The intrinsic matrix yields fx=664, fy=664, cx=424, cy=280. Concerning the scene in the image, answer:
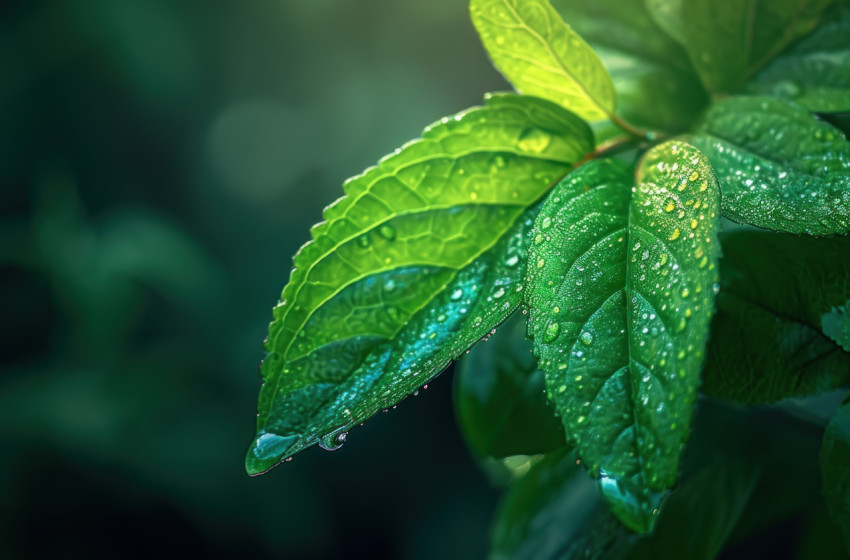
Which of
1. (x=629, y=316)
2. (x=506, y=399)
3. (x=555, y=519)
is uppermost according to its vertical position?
(x=629, y=316)

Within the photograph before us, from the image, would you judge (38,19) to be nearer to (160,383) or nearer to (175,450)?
(160,383)

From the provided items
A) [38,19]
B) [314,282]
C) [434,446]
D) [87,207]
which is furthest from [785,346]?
[38,19]

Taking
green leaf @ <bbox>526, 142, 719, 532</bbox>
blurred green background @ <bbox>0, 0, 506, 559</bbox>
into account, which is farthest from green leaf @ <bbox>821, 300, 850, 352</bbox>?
blurred green background @ <bbox>0, 0, 506, 559</bbox>

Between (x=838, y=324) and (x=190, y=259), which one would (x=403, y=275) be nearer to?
(x=838, y=324)

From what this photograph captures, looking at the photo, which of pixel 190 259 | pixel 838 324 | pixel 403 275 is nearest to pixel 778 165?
pixel 838 324

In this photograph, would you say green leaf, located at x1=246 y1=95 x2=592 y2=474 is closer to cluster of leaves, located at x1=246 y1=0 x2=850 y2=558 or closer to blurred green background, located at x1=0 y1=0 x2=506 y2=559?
cluster of leaves, located at x1=246 y1=0 x2=850 y2=558
